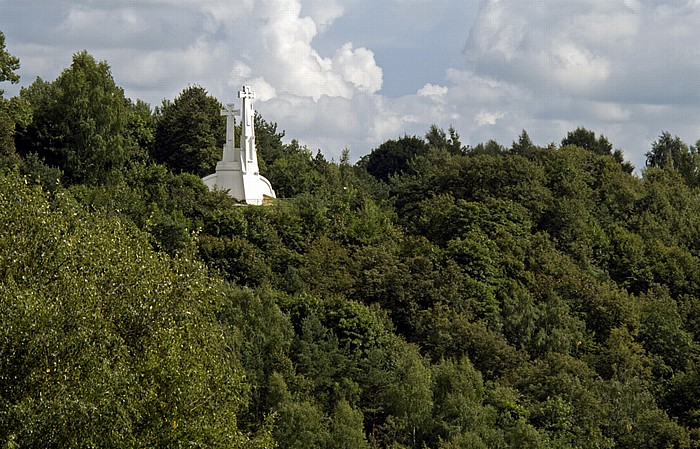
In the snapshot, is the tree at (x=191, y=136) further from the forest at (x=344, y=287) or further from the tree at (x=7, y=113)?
the tree at (x=7, y=113)

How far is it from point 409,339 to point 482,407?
814 centimetres

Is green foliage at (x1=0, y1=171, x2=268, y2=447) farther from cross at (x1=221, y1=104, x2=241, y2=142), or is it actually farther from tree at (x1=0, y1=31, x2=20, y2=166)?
cross at (x1=221, y1=104, x2=241, y2=142)

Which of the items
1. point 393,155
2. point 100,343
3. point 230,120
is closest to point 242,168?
point 230,120

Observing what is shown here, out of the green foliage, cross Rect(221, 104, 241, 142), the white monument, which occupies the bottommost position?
the green foliage

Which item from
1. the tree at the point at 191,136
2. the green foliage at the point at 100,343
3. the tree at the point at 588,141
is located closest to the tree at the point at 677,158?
the tree at the point at 588,141

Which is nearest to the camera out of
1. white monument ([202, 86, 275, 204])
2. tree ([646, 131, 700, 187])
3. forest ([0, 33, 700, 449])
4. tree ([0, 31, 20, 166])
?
forest ([0, 33, 700, 449])

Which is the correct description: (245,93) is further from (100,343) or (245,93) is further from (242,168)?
(100,343)

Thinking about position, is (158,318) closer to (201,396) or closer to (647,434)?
(201,396)

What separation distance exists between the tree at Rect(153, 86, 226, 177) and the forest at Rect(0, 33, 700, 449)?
14 centimetres

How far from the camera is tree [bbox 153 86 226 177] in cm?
6825

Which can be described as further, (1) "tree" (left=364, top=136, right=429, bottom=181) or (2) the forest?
(1) "tree" (left=364, top=136, right=429, bottom=181)

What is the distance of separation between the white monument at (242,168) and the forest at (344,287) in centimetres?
159

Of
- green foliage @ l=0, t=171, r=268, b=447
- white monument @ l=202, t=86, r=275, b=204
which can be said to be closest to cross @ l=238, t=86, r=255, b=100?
white monument @ l=202, t=86, r=275, b=204

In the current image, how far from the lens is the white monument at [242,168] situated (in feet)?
202
